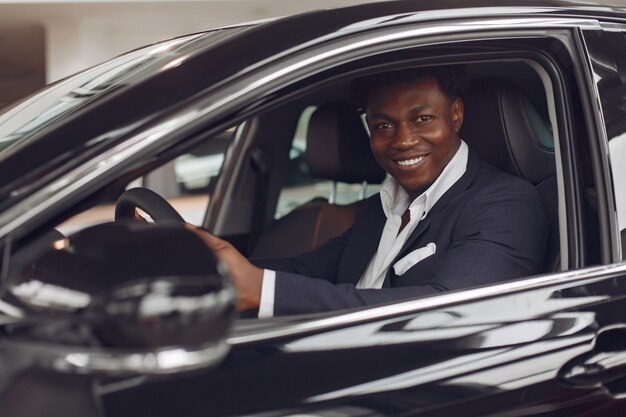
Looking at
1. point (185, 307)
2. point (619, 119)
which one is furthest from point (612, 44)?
point (185, 307)

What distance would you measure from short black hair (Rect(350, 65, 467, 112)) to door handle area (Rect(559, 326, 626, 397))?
2.59 feet

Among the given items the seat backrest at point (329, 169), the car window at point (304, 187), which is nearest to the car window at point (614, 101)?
the seat backrest at point (329, 169)

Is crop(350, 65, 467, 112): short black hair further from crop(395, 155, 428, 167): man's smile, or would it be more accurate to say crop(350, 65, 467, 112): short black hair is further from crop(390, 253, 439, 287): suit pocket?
crop(390, 253, 439, 287): suit pocket

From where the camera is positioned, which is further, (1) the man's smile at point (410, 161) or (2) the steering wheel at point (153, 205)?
(1) the man's smile at point (410, 161)

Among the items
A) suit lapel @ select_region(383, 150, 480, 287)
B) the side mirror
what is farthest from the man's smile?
the side mirror

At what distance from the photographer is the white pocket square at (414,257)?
2172 mm

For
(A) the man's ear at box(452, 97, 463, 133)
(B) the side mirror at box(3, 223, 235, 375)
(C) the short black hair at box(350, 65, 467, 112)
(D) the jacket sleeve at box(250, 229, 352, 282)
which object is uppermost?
(C) the short black hair at box(350, 65, 467, 112)

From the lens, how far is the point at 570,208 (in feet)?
6.28

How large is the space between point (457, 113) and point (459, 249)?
529 mm

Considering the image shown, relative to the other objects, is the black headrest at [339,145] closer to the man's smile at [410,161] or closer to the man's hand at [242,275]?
the man's smile at [410,161]

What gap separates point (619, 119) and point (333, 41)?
0.64 m

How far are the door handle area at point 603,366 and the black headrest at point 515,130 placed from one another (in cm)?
76

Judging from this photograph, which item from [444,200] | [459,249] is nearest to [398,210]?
[444,200]

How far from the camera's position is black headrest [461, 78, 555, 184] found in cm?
241
